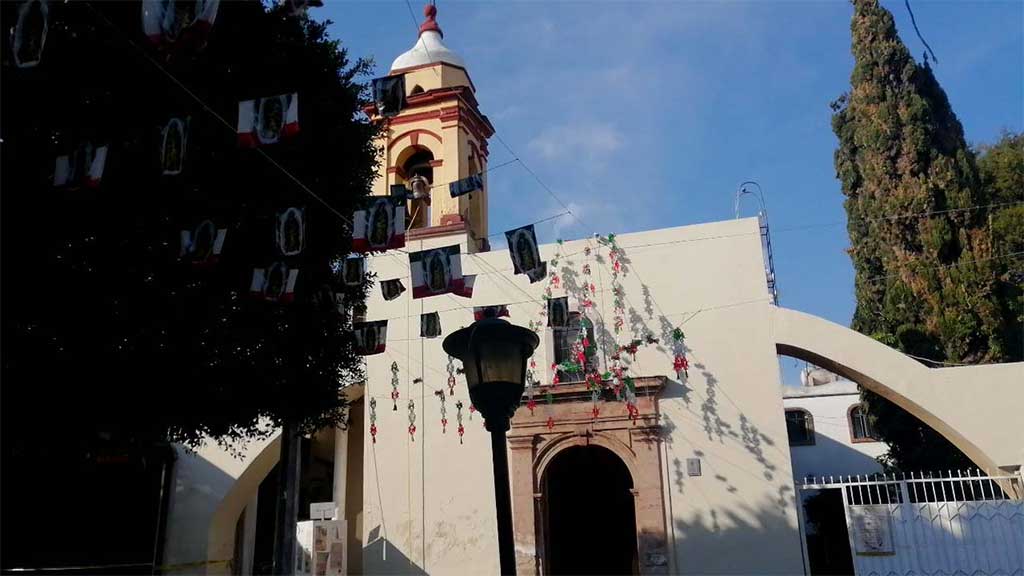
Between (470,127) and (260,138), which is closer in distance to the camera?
(260,138)

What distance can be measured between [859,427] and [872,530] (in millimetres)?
11703

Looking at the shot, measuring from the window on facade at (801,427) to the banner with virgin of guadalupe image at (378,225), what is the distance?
16.5 metres

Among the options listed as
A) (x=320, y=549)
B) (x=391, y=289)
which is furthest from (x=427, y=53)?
(x=320, y=549)

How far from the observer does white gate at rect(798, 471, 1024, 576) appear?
10.5 metres

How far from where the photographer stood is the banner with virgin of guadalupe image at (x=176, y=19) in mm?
5680

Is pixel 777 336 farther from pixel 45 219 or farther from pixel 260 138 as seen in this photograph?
pixel 45 219

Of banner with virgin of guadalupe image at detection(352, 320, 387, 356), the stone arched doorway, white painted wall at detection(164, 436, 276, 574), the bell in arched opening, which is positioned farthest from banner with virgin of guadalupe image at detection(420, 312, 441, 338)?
the stone arched doorway

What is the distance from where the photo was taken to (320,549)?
1201 centimetres

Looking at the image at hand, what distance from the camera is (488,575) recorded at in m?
12.1

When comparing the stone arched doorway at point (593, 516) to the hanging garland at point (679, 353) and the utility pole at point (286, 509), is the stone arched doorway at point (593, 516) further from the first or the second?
the utility pole at point (286, 509)

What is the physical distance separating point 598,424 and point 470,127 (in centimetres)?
649

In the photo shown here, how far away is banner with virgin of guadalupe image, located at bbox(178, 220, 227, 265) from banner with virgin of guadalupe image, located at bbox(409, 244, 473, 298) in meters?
2.75

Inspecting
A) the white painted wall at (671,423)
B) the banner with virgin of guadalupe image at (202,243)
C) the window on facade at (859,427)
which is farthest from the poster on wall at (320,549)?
the window on facade at (859,427)

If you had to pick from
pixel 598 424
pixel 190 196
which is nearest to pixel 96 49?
pixel 190 196
